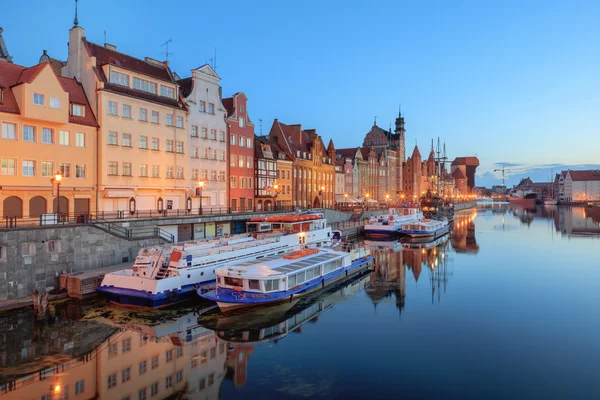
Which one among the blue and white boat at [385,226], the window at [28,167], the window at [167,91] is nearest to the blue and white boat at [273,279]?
the window at [28,167]

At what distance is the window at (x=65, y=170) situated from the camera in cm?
3816

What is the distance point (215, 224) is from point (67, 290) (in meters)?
22.5

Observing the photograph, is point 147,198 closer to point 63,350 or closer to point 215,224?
point 215,224

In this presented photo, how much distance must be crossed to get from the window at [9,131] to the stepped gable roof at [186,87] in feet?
69.4

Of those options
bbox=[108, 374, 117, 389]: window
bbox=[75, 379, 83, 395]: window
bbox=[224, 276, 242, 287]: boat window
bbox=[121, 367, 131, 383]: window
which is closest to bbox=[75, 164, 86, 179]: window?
bbox=[224, 276, 242, 287]: boat window

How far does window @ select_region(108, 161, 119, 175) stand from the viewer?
42375 mm

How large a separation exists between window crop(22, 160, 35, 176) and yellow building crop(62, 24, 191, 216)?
6.28 m

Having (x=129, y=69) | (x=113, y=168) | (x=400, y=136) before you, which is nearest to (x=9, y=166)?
(x=113, y=168)

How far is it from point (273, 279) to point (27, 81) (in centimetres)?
2535

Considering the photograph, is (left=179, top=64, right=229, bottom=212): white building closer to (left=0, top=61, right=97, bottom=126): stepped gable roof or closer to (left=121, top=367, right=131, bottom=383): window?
(left=0, top=61, right=97, bottom=126): stepped gable roof

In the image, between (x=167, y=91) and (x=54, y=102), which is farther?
(x=167, y=91)

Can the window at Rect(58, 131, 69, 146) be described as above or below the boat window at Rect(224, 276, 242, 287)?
above

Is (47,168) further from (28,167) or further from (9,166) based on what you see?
(9,166)

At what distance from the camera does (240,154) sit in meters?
61.3
